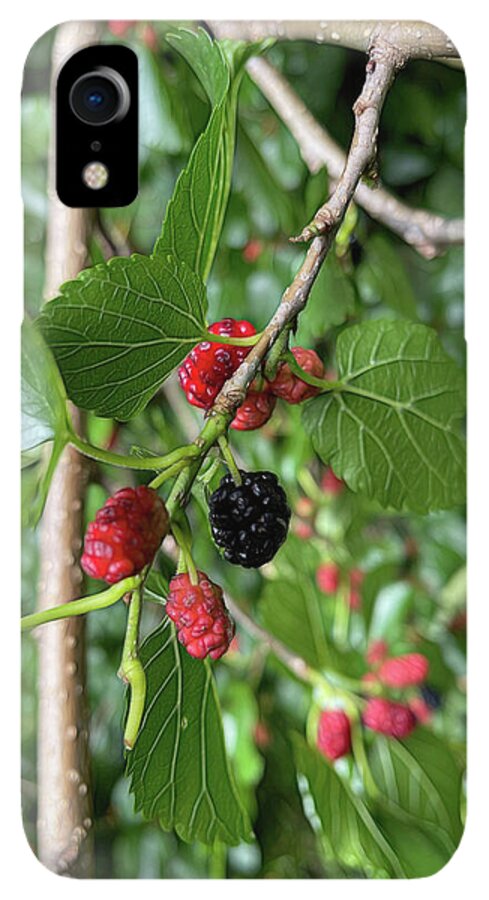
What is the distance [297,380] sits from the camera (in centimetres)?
64

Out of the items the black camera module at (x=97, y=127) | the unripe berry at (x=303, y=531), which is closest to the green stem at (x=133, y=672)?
the unripe berry at (x=303, y=531)

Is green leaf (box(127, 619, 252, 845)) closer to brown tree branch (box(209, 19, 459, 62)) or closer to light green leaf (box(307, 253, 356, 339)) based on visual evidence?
light green leaf (box(307, 253, 356, 339))

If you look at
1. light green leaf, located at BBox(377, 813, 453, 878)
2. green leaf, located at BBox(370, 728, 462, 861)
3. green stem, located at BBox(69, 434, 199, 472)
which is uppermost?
green stem, located at BBox(69, 434, 199, 472)

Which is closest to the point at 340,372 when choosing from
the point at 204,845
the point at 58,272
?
the point at 58,272

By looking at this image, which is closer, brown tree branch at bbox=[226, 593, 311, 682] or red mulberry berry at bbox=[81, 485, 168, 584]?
red mulberry berry at bbox=[81, 485, 168, 584]

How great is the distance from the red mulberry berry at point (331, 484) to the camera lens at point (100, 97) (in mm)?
216

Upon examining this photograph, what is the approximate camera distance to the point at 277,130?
2.21 feet

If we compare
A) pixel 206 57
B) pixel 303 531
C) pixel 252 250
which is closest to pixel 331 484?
pixel 303 531

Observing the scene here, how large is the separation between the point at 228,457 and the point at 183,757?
16 cm

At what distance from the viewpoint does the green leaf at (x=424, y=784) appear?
68 cm

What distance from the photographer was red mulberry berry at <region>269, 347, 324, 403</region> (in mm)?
634

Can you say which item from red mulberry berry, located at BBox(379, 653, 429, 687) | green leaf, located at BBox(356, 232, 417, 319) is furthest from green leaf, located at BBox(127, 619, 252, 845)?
green leaf, located at BBox(356, 232, 417, 319)

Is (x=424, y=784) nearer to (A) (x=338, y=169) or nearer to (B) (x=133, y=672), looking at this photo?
(B) (x=133, y=672)

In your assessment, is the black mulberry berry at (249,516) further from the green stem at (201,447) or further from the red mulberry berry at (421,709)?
the red mulberry berry at (421,709)
